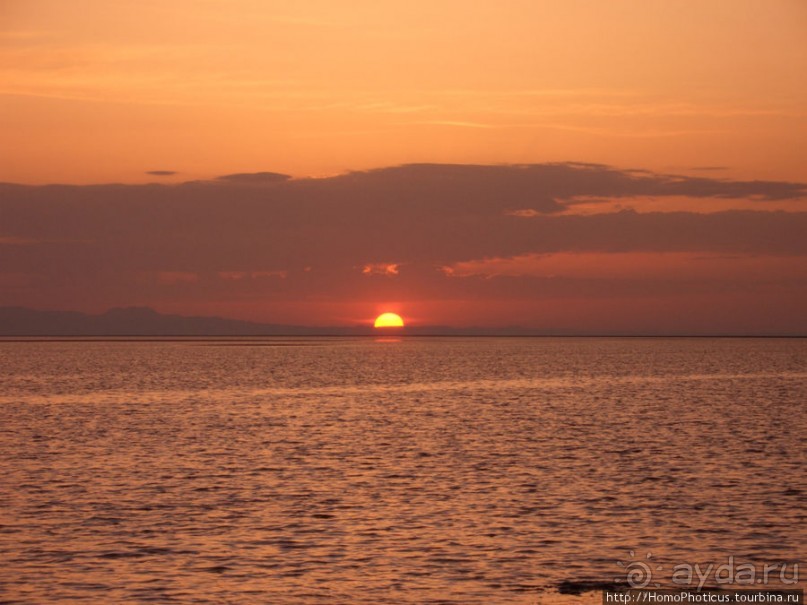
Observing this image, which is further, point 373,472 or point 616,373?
point 616,373

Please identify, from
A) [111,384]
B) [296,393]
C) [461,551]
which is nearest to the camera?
[461,551]

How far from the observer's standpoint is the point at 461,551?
31.5 meters

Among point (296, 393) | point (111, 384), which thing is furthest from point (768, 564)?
point (111, 384)

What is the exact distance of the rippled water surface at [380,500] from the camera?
28594mm

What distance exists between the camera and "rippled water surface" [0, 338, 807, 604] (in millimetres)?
28594

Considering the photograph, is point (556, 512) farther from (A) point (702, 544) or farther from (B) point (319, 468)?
(B) point (319, 468)

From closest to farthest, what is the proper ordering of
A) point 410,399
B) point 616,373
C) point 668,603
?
point 668,603
point 410,399
point 616,373

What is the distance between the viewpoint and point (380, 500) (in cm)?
4012

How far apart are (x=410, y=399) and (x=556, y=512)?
2655 inches

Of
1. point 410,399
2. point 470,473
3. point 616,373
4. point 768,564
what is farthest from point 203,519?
point 616,373

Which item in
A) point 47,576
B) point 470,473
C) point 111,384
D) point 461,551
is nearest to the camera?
point 47,576

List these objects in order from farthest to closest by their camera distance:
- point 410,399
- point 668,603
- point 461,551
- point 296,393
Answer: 1. point 296,393
2. point 410,399
3. point 461,551
4. point 668,603

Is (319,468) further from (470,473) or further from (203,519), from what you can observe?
(203,519)

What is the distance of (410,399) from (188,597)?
78.4 metres
